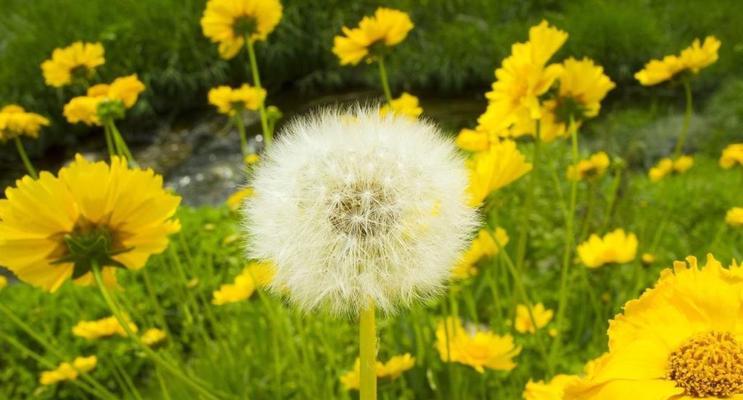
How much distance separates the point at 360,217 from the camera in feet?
2.71

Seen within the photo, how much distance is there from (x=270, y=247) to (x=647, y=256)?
4.63ft

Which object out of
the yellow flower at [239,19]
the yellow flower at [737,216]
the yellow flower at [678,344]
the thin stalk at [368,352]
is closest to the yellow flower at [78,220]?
the thin stalk at [368,352]

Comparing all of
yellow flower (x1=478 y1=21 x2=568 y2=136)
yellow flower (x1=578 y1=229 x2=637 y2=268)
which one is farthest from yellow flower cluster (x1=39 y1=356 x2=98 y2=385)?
yellow flower (x1=578 y1=229 x2=637 y2=268)

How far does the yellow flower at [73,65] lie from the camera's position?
1.99m

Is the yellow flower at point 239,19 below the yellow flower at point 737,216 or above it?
above

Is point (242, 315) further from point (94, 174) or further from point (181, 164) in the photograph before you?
point (181, 164)

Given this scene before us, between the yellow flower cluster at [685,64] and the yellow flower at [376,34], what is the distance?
0.61 m

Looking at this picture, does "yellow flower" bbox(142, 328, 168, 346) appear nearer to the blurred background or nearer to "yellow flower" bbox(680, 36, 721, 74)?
"yellow flower" bbox(680, 36, 721, 74)

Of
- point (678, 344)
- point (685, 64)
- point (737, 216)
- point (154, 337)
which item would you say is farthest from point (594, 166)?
point (678, 344)

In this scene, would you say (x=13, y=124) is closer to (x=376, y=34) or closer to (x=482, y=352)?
(x=376, y=34)

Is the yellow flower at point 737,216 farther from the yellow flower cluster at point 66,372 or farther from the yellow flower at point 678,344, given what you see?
the yellow flower cluster at point 66,372

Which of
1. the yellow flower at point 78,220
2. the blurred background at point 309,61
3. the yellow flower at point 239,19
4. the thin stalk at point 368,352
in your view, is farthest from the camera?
the blurred background at point 309,61

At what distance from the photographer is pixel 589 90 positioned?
1.40 meters

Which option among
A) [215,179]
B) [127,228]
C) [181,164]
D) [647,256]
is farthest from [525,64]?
[181,164]
